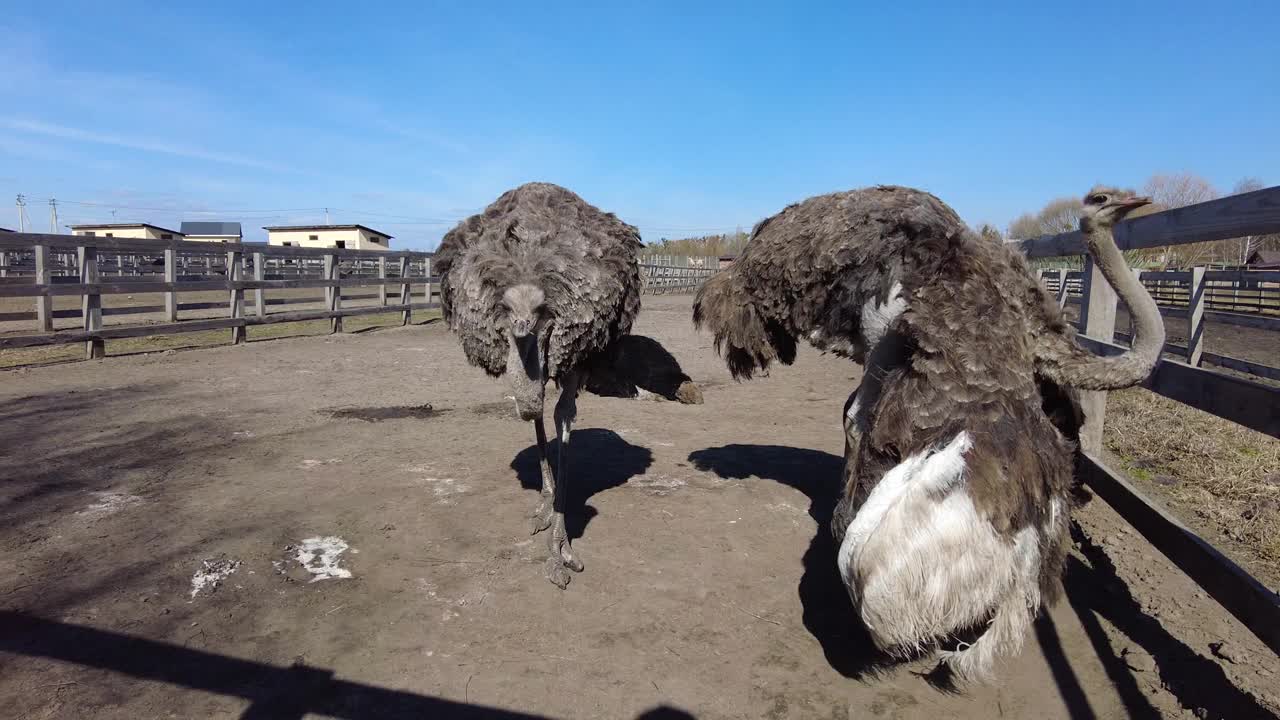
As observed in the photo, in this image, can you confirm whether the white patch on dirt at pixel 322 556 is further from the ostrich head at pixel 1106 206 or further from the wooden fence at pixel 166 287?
the ostrich head at pixel 1106 206

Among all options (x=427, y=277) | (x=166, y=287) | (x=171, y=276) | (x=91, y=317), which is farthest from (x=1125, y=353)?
(x=427, y=277)

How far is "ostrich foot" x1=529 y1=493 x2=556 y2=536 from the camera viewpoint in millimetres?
4202

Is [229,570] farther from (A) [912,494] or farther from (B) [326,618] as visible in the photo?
(A) [912,494]

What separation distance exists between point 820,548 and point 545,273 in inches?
84.0

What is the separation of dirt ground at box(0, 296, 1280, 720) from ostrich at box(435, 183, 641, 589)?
551 mm

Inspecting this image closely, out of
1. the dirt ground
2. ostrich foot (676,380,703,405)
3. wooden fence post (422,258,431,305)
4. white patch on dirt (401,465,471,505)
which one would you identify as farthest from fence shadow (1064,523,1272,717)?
wooden fence post (422,258,431,305)

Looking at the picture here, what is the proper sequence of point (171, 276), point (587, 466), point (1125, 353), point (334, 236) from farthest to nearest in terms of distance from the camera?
1. point (334, 236)
2. point (171, 276)
3. point (587, 466)
4. point (1125, 353)

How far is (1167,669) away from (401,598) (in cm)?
317

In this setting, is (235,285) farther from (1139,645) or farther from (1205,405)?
(1205,405)

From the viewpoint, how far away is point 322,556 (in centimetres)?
379

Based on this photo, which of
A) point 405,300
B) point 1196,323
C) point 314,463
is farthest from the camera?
point 405,300

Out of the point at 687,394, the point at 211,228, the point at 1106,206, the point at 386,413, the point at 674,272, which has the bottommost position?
the point at 386,413

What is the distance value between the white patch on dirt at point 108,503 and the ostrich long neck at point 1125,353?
189 inches

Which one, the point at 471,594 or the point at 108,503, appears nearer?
the point at 471,594
